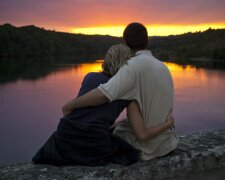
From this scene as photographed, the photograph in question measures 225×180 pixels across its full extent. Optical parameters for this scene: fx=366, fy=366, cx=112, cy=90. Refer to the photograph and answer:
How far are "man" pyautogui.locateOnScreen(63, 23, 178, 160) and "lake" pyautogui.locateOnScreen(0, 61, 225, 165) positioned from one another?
30.9 ft

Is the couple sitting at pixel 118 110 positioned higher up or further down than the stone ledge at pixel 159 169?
higher up

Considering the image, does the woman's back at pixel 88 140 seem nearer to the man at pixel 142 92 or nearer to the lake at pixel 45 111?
the man at pixel 142 92

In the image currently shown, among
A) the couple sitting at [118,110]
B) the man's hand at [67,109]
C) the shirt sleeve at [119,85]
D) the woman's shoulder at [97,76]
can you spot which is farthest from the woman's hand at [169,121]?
the man's hand at [67,109]

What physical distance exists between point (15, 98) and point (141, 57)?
21913 millimetres

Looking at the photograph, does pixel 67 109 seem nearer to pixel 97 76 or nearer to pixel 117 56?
pixel 97 76

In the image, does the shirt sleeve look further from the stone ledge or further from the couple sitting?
the stone ledge

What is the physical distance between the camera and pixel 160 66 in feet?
7.03

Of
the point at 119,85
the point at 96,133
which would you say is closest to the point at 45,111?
the point at 96,133

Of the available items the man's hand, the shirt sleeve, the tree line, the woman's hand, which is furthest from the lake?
the tree line

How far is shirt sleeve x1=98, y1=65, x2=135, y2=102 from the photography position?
6.51ft

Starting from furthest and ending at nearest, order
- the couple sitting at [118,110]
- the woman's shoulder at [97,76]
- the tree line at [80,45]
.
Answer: the tree line at [80,45] < the woman's shoulder at [97,76] < the couple sitting at [118,110]

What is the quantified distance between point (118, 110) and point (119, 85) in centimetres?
19

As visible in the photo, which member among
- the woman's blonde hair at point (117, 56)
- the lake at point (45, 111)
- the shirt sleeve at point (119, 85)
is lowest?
the lake at point (45, 111)

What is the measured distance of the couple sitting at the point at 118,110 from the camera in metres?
2.03
